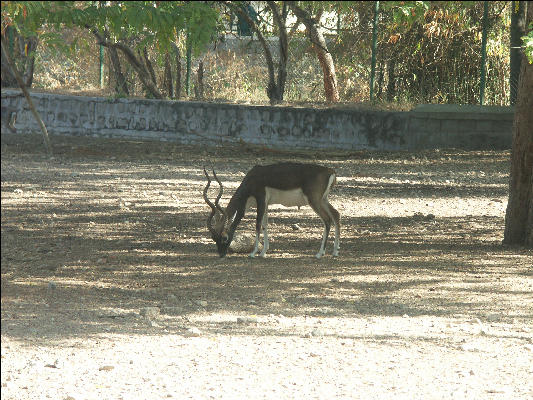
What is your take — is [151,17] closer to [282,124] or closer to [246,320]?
[246,320]

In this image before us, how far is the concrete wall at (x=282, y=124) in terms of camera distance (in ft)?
57.0

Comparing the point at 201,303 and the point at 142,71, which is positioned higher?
the point at 142,71

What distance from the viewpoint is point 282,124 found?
704 inches

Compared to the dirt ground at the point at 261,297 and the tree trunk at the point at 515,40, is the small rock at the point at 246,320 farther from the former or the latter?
the tree trunk at the point at 515,40

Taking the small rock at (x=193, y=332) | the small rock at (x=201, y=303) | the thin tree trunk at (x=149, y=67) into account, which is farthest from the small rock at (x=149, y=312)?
the thin tree trunk at (x=149, y=67)

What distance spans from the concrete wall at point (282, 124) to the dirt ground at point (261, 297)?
305cm

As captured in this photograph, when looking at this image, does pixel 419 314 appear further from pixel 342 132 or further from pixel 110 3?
pixel 342 132

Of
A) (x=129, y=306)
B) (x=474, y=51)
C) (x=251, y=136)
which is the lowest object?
(x=129, y=306)

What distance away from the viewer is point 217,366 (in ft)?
17.5

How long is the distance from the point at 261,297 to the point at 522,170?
13.0 ft

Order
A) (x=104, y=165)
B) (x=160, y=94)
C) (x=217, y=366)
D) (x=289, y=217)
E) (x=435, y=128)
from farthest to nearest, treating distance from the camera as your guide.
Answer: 1. (x=160, y=94)
2. (x=435, y=128)
3. (x=104, y=165)
4. (x=289, y=217)
5. (x=217, y=366)

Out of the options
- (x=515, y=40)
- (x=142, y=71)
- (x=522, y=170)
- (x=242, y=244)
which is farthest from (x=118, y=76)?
(x=522, y=170)

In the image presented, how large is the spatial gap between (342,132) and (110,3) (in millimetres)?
13097

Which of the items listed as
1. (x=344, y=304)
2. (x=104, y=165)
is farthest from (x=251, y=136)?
(x=344, y=304)
